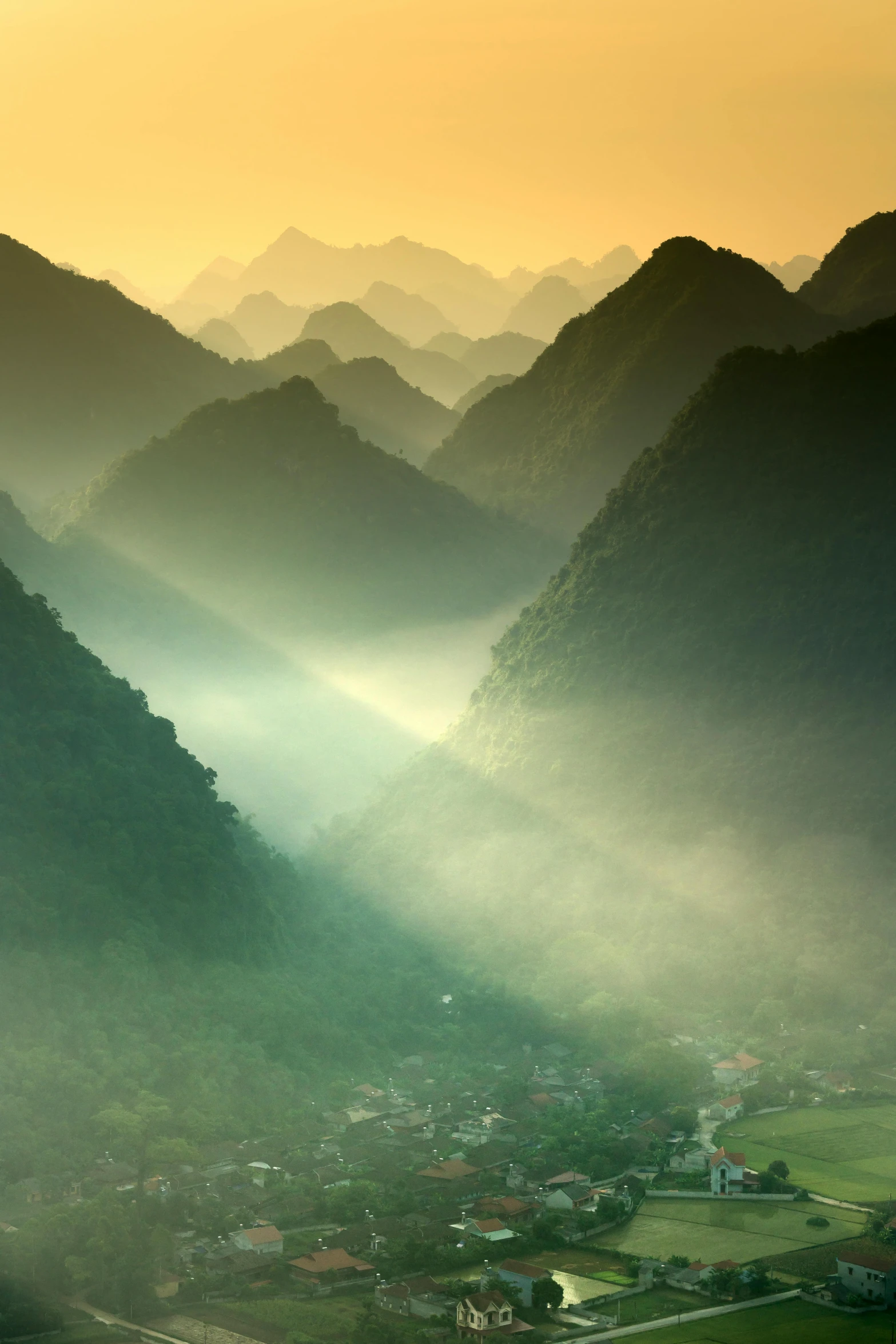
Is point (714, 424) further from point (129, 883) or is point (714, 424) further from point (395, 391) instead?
point (395, 391)

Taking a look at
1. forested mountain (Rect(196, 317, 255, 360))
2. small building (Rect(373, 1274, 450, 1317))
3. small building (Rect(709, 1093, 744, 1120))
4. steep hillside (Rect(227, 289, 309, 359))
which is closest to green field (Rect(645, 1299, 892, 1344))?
small building (Rect(373, 1274, 450, 1317))

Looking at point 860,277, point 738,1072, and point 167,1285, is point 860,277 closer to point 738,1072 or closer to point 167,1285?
point 738,1072

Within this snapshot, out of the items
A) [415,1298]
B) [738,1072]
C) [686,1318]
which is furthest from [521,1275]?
[738,1072]

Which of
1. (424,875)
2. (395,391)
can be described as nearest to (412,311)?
(395,391)

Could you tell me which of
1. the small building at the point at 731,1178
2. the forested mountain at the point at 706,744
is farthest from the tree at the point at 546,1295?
the forested mountain at the point at 706,744

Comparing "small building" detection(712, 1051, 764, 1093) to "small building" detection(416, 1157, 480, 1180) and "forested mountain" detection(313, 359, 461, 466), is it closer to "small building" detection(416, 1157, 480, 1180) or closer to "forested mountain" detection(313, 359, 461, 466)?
"small building" detection(416, 1157, 480, 1180)

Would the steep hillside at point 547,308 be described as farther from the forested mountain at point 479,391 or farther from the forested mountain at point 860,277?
the forested mountain at point 860,277
